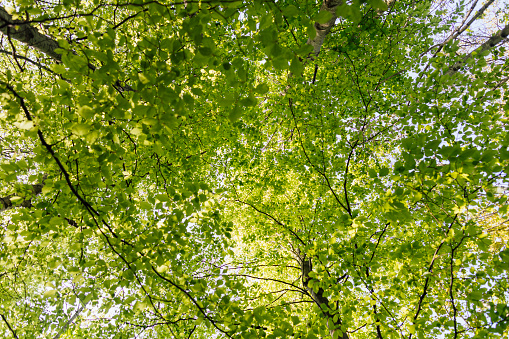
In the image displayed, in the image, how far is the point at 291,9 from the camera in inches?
57.2

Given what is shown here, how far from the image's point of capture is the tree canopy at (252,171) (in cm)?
209

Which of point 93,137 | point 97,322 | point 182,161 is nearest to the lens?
point 93,137

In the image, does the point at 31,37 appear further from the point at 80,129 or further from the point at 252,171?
the point at 252,171

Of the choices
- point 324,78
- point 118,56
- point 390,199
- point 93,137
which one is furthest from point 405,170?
point 118,56

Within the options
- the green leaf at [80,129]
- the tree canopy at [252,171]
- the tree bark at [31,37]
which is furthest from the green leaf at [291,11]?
the tree bark at [31,37]

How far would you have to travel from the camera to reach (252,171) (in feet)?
23.8

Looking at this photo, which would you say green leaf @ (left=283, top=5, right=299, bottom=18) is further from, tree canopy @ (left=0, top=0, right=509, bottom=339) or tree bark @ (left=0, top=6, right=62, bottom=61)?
tree bark @ (left=0, top=6, right=62, bottom=61)

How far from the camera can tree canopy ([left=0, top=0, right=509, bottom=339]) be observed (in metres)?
2.09

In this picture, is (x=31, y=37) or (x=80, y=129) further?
(x=31, y=37)

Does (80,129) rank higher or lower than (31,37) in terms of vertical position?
lower

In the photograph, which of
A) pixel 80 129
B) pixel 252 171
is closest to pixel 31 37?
pixel 80 129

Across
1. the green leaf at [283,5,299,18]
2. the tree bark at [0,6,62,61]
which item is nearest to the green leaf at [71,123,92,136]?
the green leaf at [283,5,299,18]

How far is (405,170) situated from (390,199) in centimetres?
33

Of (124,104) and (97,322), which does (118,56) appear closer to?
(124,104)
